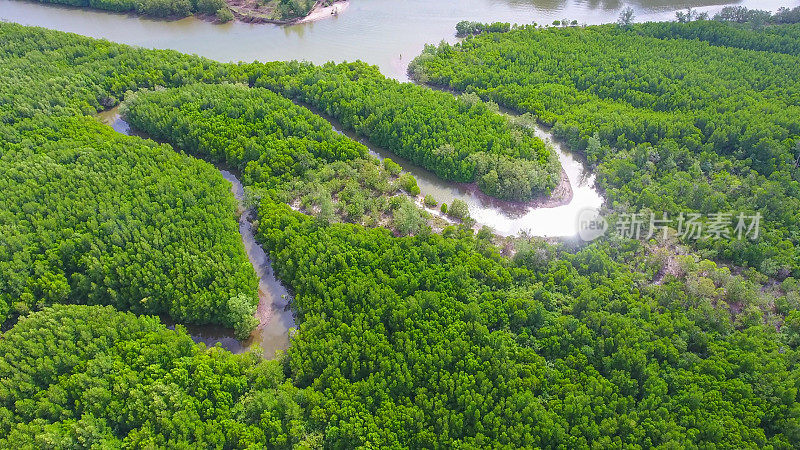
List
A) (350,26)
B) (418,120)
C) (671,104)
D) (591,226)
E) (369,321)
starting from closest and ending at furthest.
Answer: (369,321) < (591,226) < (418,120) < (671,104) < (350,26)

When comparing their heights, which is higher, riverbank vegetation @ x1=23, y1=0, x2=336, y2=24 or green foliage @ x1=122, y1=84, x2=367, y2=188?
riverbank vegetation @ x1=23, y1=0, x2=336, y2=24

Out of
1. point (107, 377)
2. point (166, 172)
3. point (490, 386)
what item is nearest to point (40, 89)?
point (166, 172)

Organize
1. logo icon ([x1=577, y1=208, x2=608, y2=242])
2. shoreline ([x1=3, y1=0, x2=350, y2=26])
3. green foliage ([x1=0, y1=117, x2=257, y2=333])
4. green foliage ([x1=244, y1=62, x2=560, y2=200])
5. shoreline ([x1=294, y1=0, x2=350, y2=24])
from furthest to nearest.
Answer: shoreline ([x1=294, y1=0, x2=350, y2=24]) < shoreline ([x1=3, y1=0, x2=350, y2=26]) < green foliage ([x1=244, y1=62, x2=560, y2=200]) < logo icon ([x1=577, y1=208, x2=608, y2=242]) < green foliage ([x1=0, y1=117, x2=257, y2=333])

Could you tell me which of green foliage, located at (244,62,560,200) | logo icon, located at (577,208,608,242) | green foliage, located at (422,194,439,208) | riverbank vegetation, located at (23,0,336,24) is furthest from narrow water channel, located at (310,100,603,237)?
riverbank vegetation, located at (23,0,336,24)

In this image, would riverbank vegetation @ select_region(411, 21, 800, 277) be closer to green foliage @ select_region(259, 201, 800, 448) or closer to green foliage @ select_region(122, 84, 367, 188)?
green foliage @ select_region(259, 201, 800, 448)

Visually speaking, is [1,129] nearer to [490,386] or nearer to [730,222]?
[490,386]

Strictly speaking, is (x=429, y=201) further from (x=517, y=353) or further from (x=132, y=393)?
(x=132, y=393)

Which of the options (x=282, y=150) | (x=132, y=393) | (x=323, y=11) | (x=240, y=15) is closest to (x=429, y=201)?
(x=282, y=150)
